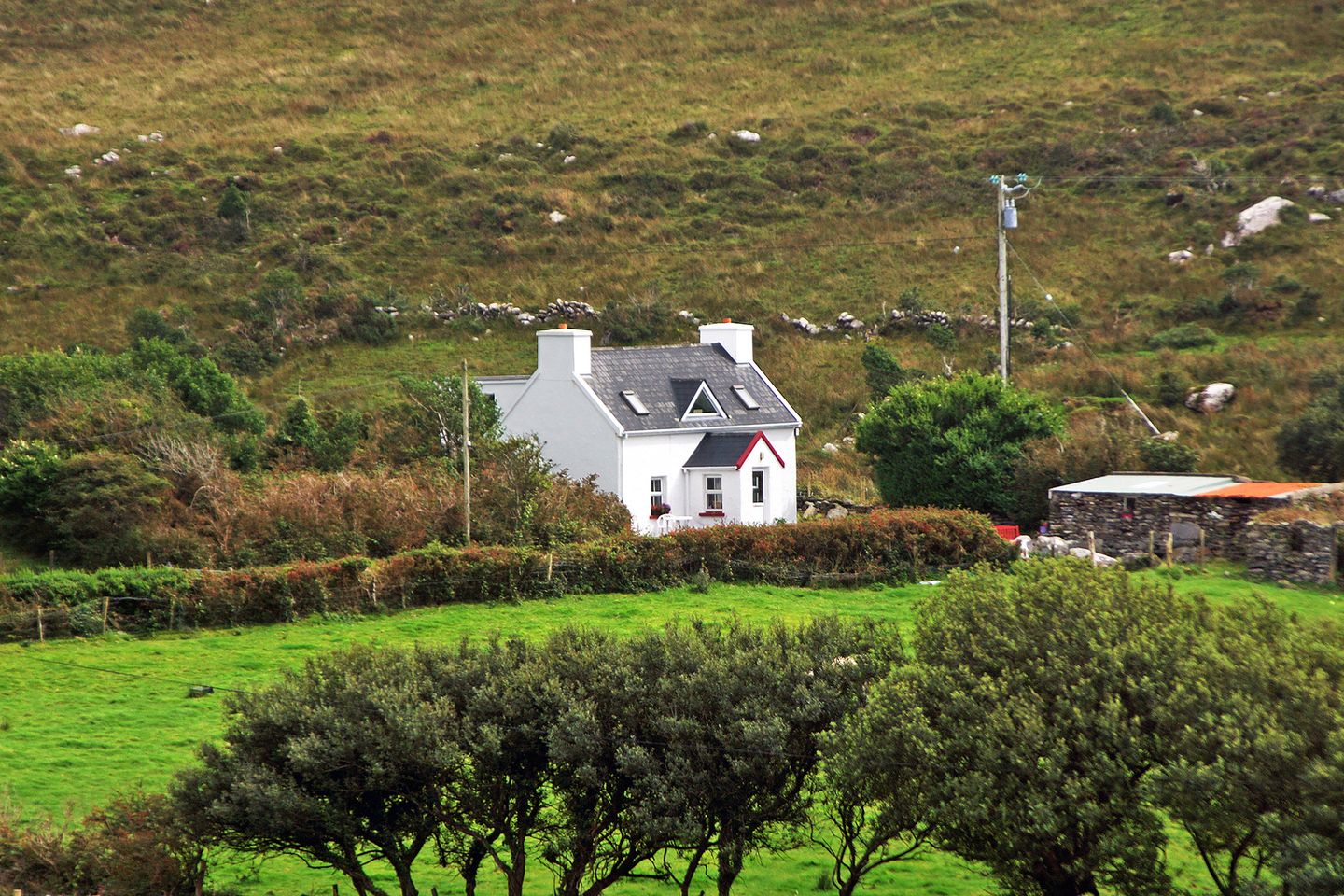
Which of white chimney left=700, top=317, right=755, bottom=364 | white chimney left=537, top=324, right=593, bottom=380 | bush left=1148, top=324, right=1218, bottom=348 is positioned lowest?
white chimney left=537, top=324, right=593, bottom=380

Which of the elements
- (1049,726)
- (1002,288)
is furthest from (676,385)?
(1049,726)

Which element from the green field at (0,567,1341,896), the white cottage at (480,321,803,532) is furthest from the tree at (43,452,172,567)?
the white cottage at (480,321,803,532)

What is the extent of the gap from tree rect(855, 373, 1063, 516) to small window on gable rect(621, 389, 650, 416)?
25.3ft

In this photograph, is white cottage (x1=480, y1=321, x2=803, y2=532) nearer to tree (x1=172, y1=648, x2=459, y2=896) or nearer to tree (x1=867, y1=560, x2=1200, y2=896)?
tree (x1=172, y1=648, x2=459, y2=896)

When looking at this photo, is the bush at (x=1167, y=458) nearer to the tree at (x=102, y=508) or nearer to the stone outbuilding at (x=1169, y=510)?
the stone outbuilding at (x=1169, y=510)

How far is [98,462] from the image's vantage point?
3819cm

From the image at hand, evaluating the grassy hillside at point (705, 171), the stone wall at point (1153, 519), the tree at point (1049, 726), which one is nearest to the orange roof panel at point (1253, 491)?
the stone wall at point (1153, 519)

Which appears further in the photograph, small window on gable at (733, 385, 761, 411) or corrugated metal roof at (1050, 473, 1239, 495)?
small window on gable at (733, 385, 761, 411)

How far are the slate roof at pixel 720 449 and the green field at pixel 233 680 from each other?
8.68 meters

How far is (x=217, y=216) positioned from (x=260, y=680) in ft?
168

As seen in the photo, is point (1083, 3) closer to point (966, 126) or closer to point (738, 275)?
point (966, 126)

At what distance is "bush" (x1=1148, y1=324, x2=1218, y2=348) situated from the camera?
5916cm

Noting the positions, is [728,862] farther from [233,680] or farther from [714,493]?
[714,493]

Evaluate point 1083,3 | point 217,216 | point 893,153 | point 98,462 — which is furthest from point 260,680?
point 1083,3
